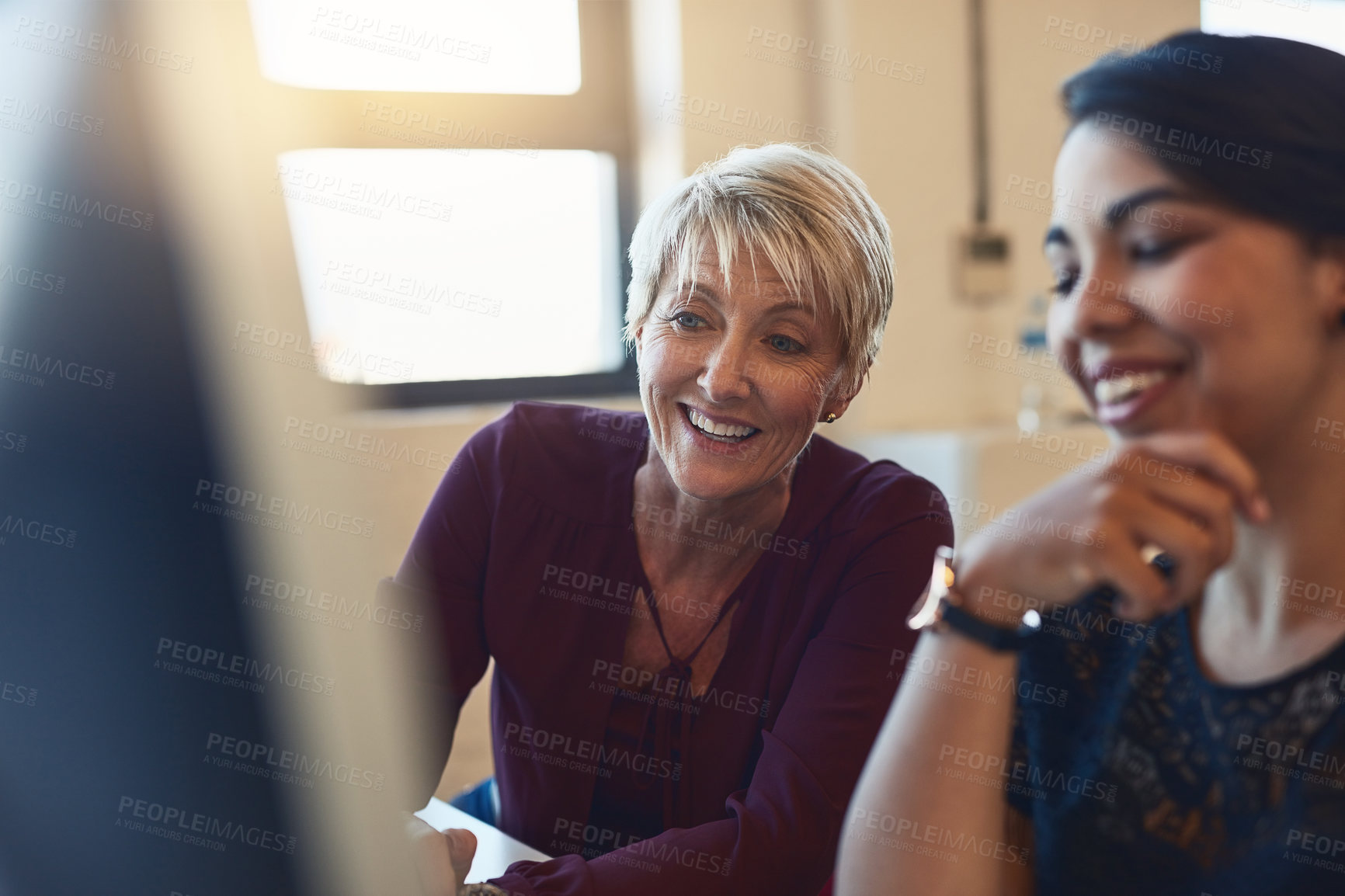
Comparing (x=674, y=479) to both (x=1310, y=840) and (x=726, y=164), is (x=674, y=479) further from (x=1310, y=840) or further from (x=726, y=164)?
(x=1310, y=840)

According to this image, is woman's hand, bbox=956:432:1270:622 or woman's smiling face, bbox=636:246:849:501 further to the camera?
woman's smiling face, bbox=636:246:849:501

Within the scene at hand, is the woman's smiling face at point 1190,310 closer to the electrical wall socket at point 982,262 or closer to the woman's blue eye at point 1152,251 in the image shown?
the woman's blue eye at point 1152,251

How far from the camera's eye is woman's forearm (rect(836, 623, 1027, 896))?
2.58 ft

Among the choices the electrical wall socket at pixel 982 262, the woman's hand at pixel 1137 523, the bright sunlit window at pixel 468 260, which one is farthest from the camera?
the electrical wall socket at pixel 982 262

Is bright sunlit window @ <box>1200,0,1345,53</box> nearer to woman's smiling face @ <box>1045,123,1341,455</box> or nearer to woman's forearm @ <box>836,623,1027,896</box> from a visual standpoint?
woman's smiling face @ <box>1045,123,1341,455</box>

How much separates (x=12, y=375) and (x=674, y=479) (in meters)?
1.03

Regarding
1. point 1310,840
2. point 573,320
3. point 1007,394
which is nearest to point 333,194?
point 573,320

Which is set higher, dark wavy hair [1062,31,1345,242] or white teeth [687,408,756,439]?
dark wavy hair [1062,31,1345,242]

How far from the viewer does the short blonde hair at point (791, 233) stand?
1.25 m

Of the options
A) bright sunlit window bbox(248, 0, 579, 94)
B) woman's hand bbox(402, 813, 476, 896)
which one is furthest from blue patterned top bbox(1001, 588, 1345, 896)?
bright sunlit window bbox(248, 0, 579, 94)

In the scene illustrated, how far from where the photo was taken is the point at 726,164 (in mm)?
1356

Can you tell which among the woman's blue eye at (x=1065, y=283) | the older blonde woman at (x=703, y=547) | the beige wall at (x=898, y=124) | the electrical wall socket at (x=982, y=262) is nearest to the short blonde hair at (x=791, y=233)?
the older blonde woman at (x=703, y=547)

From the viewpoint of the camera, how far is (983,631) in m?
0.76

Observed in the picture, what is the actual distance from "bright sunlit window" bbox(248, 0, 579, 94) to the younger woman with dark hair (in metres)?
2.28
